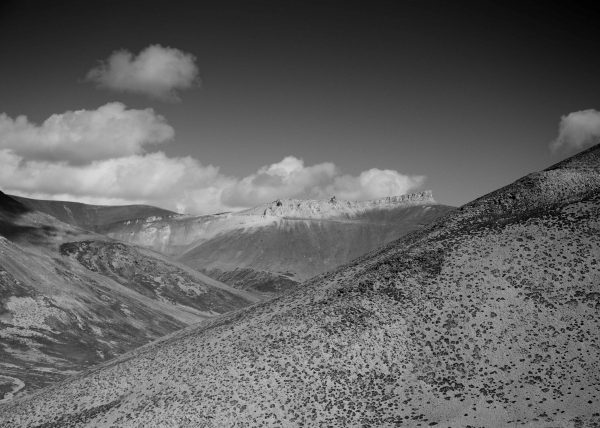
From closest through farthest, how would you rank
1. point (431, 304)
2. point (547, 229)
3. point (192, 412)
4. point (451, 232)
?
point (192, 412)
point (431, 304)
point (547, 229)
point (451, 232)

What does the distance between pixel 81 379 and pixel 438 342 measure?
4504 centimetres

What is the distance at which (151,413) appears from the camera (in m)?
46.3

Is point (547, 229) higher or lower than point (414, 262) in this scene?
higher

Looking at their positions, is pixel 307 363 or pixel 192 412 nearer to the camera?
pixel 192 412

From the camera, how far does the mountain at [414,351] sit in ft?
136

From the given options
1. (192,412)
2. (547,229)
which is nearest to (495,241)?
(547,229)

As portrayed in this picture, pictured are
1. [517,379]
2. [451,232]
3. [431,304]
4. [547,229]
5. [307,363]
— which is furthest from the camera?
[451,232]

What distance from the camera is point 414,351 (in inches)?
1880

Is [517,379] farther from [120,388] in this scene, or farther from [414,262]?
[120,388]

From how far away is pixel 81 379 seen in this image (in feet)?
205

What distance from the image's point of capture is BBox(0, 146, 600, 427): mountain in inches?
1635

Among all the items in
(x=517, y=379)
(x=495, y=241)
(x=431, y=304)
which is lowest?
A: (x=517, y=379)

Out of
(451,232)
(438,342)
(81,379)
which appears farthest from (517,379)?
(81,379)

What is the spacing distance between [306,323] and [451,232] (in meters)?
23.0
